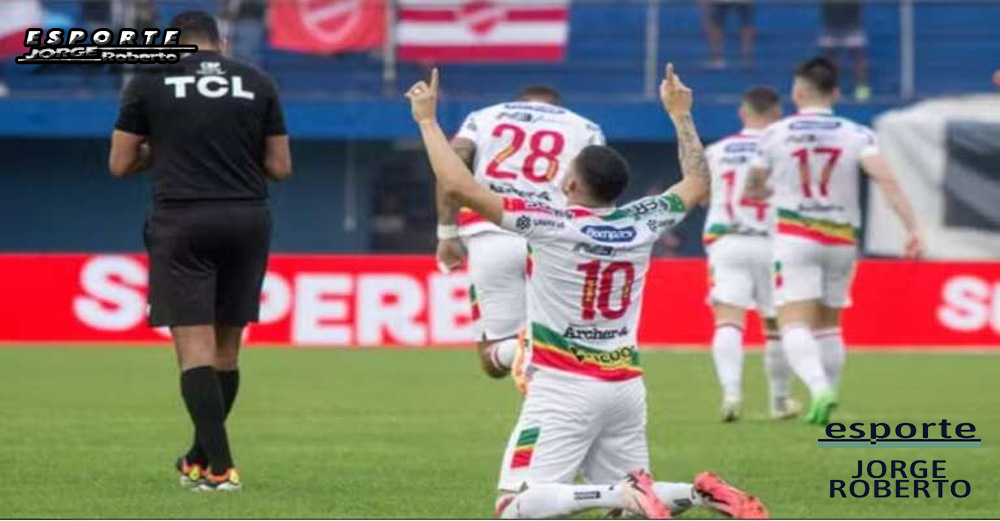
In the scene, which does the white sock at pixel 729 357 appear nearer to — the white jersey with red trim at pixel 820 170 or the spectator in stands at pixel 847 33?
the white jersey with red trim at pixel 820 170

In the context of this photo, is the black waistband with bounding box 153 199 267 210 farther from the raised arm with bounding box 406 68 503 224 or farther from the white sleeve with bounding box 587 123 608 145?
the white sleeve with bounding box 587 123 608 145

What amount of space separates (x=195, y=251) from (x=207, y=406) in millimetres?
706

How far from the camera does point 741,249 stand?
1675cm

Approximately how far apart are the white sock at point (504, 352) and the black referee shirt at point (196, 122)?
8.48ft

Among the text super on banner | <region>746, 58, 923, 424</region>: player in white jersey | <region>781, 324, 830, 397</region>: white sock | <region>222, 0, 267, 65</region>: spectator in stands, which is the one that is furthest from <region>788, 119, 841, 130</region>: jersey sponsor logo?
<region>222, 0, 267, 65</region>: spectator in stands

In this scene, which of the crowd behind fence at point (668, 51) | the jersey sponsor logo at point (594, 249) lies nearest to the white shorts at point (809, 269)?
the jersey sponsor logo at point (594, 249)

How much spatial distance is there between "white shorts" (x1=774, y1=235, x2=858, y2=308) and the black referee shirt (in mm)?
5598

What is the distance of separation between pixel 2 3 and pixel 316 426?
53.2 feet

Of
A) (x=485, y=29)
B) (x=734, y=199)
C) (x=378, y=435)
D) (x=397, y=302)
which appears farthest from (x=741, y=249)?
(x=485, y=29)

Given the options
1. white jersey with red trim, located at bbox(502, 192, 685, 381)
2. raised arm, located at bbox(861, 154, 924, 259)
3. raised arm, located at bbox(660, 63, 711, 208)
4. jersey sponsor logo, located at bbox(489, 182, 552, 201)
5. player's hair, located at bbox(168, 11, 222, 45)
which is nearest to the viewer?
white jersey with red trim, located at bbox(502, 192, 685, 381)

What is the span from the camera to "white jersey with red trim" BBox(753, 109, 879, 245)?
15.6 meters

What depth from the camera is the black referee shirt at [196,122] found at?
35.7ft

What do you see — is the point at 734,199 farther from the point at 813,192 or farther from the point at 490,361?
the point at 490,361

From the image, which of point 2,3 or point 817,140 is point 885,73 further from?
point 817,140
